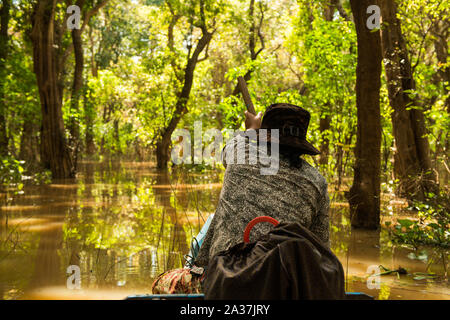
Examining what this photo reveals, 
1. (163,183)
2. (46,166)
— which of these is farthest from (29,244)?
(46,166)

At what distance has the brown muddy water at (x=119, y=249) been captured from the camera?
404cm

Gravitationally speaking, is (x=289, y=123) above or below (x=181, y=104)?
below

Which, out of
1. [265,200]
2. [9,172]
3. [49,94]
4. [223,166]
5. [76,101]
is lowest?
[9,172]

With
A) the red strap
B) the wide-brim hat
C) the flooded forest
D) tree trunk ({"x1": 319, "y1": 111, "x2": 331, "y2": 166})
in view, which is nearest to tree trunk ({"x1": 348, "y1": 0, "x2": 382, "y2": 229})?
the flooded forest

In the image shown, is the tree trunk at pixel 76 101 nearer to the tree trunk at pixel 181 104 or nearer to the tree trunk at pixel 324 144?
the tree trunk at pixel 181 104

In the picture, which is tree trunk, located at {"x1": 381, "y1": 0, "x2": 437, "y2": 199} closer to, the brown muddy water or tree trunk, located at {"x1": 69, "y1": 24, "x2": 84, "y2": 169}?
the brown muddy water

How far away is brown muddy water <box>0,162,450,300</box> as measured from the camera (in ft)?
13.2

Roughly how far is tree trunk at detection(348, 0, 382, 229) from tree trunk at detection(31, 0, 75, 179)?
913cm

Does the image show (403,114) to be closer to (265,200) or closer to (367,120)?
(367,120)

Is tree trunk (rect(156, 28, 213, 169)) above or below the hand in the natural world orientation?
above

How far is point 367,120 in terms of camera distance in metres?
6.39

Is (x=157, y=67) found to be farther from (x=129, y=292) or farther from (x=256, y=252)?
(x=256, y=252)

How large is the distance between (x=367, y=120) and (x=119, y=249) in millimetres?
3614

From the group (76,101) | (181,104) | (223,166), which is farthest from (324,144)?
(223,166)
